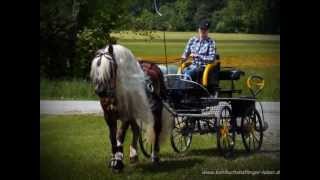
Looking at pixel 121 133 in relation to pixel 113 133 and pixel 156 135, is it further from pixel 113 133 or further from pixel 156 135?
pixel 156 135

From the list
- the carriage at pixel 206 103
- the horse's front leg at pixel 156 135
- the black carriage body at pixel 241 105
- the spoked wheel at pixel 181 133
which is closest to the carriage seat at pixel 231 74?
the carriage at pixel 206 103

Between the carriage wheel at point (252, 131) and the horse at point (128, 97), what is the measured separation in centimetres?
79

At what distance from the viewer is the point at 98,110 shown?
245 inches

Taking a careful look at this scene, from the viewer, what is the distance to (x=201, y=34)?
6266 mm

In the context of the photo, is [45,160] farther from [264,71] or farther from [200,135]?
[264,71]

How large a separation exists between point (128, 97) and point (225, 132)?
3.47 ft

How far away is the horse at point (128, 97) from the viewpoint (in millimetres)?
6105

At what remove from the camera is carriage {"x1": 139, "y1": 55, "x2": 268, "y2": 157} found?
20.6 ft

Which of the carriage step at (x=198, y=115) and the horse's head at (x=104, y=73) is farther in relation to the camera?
the carriage step at (x=198, y=115)

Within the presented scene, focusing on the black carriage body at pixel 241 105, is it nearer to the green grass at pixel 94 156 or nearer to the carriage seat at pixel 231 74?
the carriage seat at pixel 231 74

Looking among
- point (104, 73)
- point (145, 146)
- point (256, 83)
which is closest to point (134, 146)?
point (145, 146)
